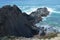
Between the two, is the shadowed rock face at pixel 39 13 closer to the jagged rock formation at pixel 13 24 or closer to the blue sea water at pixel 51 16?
the blue sea water at pixel 51 16

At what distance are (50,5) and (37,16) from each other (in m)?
6.63

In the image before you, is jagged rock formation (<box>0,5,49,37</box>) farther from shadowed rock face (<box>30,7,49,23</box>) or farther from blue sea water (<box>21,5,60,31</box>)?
shadowed rock face (<box>30,7,49,23</box>)

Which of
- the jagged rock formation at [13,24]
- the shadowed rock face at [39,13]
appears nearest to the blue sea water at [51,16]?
the shadowed rock face at [39,13]

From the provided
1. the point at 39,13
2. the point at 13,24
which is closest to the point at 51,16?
the point at 39,13

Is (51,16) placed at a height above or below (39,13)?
below

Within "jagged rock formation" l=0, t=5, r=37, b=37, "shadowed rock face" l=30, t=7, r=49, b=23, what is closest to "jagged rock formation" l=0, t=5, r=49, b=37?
"jagged rock formation" l=0, t=5, r=37, b=37

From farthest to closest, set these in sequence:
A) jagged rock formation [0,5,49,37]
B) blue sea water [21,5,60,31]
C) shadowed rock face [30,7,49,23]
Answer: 1. shadowed rock face [30,7,49,23]
2. blue sea water [21,5,60,31]
3. jagged rock formation [0,5,49,37]

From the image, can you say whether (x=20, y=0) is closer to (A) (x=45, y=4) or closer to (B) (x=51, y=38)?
(A) (x=45, y=4)

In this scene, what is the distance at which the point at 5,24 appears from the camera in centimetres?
2103

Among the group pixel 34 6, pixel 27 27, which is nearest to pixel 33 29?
pixel 27 27

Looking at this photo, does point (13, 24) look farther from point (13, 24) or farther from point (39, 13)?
point (39, 13)

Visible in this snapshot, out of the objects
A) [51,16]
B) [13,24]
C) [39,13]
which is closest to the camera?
[13,24]

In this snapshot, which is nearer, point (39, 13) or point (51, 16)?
point (39, 13)

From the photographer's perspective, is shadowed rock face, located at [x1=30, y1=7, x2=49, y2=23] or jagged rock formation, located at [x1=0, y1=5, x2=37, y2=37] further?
shadowed rock face, located at [x1=30, y1=7, x2=49, y2=23]
